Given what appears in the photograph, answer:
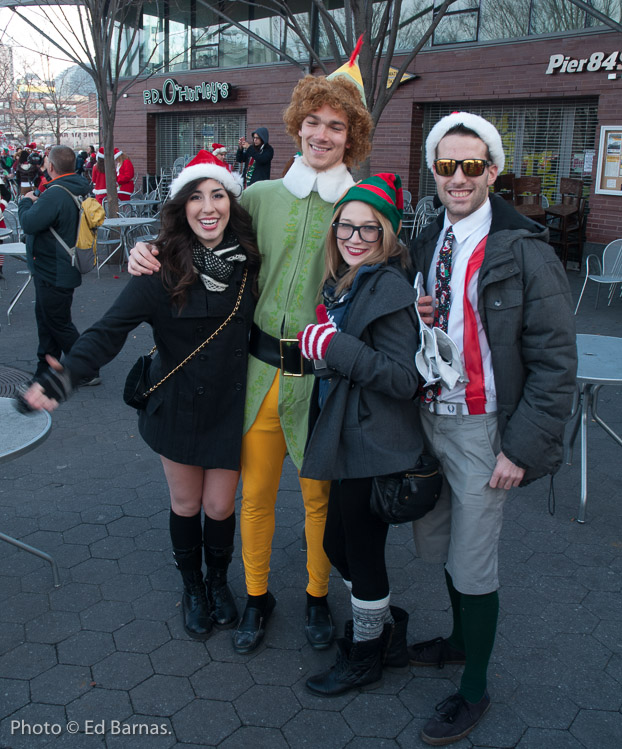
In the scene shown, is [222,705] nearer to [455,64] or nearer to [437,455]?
[437,455]

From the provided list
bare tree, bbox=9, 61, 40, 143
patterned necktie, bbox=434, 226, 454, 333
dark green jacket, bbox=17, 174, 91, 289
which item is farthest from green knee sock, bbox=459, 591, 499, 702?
bare tree, bbox=9, 61, 40, 143

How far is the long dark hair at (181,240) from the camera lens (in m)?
2.41

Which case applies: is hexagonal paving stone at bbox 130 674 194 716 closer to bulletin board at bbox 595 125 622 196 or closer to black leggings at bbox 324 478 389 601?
black leggings at bbox 324 478 389 601

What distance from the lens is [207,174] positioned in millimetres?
2459

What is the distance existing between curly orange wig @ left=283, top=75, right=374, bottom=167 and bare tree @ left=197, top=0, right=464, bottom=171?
13.2ft

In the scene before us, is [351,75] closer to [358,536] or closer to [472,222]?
[472,222]

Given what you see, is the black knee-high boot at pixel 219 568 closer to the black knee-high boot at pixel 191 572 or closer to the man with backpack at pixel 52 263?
the black knee-high boot at pixel 191 572

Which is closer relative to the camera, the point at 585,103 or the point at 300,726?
the point at 300,726

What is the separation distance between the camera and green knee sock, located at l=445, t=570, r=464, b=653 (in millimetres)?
2461

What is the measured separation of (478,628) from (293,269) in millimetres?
1358

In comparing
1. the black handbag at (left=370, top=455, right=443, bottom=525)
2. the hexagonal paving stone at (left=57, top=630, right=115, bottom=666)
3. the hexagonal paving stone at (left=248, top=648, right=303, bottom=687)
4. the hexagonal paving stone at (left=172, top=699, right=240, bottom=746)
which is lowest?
the hexagonal paving stone at (left=172, top=699, right=240, bottom=746)

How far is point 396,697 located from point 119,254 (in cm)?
1005

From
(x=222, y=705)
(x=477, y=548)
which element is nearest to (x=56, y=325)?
(x=222, y=705)

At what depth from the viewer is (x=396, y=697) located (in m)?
2.46
